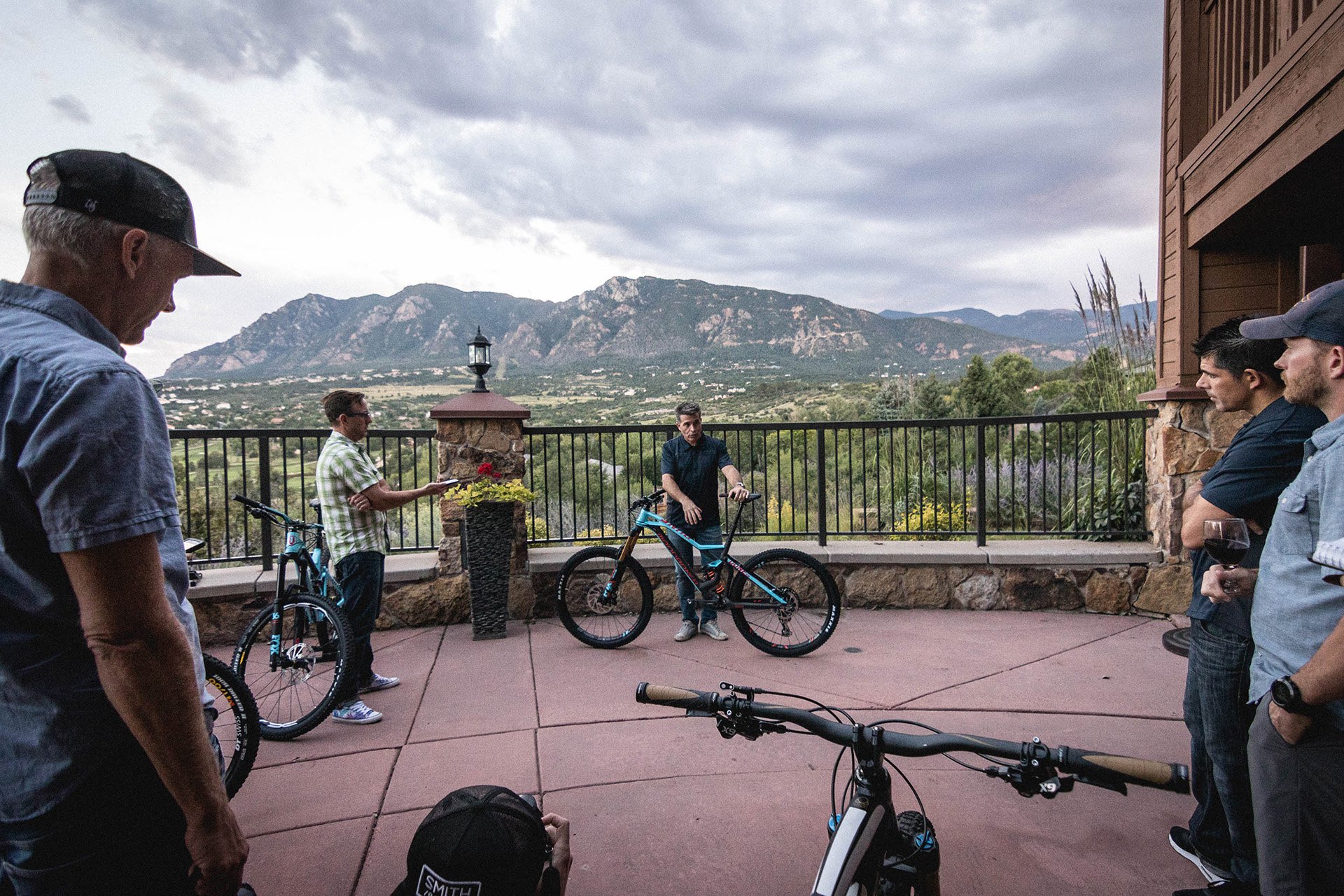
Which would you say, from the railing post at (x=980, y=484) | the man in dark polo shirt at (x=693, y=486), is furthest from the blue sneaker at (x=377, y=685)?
the railing post at (x=980, y=484)

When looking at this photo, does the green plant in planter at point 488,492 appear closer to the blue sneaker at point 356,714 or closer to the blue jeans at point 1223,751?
the blue sneaker at point 356,714

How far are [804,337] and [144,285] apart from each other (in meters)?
48.9

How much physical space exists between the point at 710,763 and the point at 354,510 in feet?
8.32

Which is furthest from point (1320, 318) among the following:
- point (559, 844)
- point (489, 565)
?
point (489, 565)

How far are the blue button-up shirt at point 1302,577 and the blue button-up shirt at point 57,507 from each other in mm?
2278

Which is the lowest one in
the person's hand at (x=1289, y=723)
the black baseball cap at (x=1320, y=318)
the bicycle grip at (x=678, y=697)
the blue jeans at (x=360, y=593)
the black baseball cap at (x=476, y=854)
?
the blue jeans at (x=360, y=593)

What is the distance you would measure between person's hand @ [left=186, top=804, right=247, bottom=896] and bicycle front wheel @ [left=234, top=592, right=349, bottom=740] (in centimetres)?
285

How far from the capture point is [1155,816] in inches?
113

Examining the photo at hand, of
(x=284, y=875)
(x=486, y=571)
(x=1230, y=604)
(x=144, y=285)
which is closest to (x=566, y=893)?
(x=284, y=875)

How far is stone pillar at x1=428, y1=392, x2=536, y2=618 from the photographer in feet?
19.6

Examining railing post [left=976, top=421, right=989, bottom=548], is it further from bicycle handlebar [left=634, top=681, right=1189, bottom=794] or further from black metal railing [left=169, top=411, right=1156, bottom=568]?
bicycle handlebar [left=634, top=681, right=1189, bottom=794]

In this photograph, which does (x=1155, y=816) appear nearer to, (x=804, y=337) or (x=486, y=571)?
(x=486, y=571)

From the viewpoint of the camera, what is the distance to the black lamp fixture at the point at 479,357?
6.16 meters

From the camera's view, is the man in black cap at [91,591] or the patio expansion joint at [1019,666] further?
the patio expansion joint at [1019,666]
